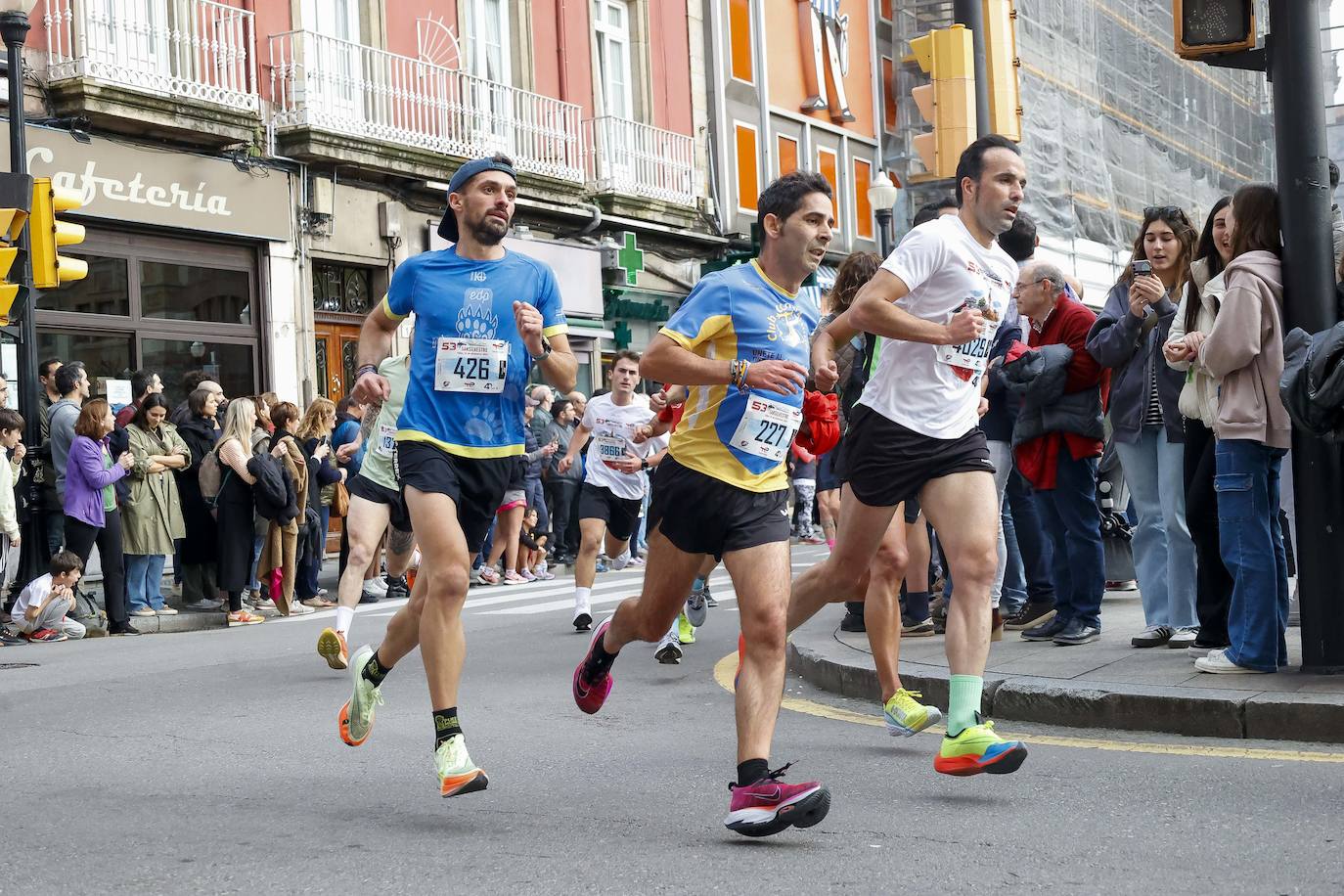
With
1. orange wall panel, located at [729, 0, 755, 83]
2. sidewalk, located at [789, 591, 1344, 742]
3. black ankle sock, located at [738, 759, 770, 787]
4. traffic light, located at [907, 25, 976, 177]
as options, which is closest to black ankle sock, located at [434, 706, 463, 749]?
black ankle sock, located at [738, 759, 770, 787]

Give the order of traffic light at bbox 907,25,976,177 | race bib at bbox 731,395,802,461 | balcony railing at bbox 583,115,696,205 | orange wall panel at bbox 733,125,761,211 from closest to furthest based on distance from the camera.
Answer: race bib at bbox 731,395,802,461, traffic light at bbox 907,25,976,177, balcony railing at bbox 583,115,696,205, orange wall panel at bbox 733,125,761,211

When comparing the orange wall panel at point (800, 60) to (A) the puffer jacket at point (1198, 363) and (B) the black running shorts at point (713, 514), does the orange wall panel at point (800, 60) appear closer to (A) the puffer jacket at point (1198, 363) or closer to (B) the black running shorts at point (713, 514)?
(A) the puffer jacket at point (1198, 363)

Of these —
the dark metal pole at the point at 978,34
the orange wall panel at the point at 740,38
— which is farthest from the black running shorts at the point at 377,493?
the orange wall panel at the point at 740,38

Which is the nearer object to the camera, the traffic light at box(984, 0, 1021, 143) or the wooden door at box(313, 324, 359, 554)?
the traffic light at box(984, 0, 1021, 143)

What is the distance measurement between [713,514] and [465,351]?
113 cm

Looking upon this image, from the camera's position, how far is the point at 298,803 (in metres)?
5.46

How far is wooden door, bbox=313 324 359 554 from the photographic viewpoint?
21.7m

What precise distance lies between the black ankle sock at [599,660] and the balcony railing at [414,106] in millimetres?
15479

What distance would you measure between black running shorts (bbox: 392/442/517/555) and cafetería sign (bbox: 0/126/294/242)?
12882 millimetres

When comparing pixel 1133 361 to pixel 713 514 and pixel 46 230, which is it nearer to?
pixel 713 514

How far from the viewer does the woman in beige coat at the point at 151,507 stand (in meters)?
13.6

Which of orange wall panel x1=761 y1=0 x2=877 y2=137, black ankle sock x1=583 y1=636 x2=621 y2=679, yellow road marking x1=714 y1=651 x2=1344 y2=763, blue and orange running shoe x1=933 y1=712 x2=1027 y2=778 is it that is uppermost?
orange wall panel x1=761 y1=0 x2=877 y2=137

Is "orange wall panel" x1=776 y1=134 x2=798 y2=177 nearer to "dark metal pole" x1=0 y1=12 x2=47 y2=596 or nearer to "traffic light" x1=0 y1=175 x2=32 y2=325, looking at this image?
"dark metal pole" x1=0 y1=12 x2=47 y2=596

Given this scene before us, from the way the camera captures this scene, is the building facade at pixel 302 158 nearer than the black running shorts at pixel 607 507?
No
